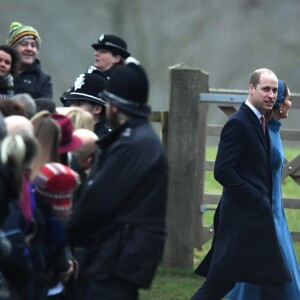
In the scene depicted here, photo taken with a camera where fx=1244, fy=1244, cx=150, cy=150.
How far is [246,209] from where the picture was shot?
8.61 metres

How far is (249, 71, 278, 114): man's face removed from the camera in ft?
28.8

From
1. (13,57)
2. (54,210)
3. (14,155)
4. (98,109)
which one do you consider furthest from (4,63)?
(14,155)

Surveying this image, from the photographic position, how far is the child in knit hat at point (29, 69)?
959 centimetres

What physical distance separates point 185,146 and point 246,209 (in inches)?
99.7

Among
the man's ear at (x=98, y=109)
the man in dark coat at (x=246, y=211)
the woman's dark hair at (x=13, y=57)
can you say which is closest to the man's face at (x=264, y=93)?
the man in dark coat at (x=246, y=211)

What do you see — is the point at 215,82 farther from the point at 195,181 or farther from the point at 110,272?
the point at 110,272

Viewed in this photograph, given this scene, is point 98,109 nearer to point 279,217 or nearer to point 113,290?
point 279,217

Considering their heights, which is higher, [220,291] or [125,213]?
[125,213]

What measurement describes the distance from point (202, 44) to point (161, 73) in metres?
1.20

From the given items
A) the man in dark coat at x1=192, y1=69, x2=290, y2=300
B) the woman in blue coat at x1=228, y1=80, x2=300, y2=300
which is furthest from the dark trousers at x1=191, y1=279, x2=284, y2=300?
the woman in blue coat at x1=228, y1=80, x2=300, y2=300

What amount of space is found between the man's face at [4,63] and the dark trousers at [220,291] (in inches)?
81.9

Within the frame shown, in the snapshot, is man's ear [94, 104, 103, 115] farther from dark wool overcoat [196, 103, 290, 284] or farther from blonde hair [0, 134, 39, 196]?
blonde hair [0, 134, 39, 196]

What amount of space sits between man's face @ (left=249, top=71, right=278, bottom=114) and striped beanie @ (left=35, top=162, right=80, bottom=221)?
2671mm

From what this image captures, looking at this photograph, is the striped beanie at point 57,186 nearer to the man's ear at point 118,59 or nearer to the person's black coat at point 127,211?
the person's black coat at point 127,211
